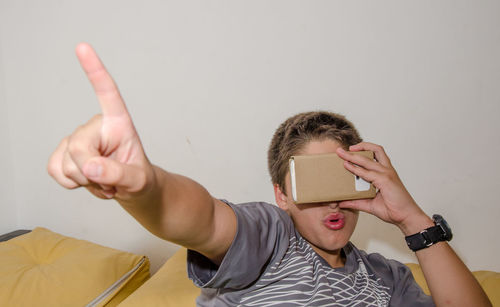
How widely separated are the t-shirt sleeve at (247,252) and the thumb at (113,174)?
0.24m

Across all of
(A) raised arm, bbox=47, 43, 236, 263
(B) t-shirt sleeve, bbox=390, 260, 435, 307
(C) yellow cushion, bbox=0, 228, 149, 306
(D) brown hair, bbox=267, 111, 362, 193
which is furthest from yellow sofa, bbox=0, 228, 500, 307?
(A) raised arm, bbox=47, 43, 236, 263

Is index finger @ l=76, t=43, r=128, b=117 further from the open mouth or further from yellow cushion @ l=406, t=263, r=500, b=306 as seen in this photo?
yellow cushion @ l=406, t=263, r=500, b=306

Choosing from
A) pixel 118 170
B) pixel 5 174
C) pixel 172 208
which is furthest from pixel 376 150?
pixel 5 174

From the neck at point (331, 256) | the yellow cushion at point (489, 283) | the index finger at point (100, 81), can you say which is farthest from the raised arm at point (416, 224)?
the index finger at point (100, 81)

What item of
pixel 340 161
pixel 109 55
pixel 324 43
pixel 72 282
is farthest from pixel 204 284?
pixel 109 55

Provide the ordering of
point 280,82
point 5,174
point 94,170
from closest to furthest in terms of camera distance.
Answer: point 94,170
point 280,82
point 5,174

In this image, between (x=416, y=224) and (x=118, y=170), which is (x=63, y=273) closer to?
(x=118, y=170)

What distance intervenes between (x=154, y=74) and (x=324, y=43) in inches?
24.9

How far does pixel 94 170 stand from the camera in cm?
39

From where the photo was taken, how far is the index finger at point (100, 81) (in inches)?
16.9

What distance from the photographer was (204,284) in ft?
2.09

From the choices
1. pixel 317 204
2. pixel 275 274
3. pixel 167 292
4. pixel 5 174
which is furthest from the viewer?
pixel 5 174

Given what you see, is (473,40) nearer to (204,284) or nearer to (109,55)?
(204,284)

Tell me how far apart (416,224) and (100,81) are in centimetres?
71
